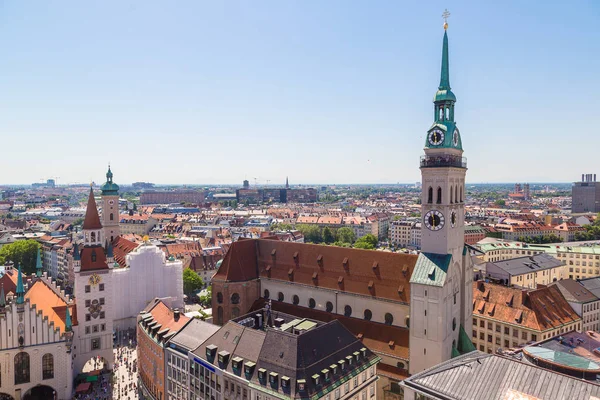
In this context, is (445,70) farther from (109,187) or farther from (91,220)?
(109,187)

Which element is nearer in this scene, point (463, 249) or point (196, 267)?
point (463, 249)

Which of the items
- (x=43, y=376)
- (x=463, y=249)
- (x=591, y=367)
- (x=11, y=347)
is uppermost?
(x=463, y=249)

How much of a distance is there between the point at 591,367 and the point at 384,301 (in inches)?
904

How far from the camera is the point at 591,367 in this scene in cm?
4225

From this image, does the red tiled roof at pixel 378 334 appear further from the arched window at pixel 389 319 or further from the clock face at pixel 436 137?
the clock face at pixel 436 137

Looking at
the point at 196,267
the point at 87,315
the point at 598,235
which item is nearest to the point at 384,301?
the point at 87,315

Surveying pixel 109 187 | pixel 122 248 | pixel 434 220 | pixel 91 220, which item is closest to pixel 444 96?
pixel 434 220

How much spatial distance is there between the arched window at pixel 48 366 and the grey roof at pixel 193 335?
1979 cm

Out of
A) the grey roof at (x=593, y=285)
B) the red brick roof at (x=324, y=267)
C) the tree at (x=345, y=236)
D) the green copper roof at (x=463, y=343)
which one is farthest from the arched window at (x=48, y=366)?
the tree at (x=345, y=236)

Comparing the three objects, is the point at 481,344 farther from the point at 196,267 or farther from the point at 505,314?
the point at 196,267

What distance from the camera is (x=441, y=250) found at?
54688mm

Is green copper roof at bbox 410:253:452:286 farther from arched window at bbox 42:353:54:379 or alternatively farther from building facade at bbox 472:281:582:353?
arched window at bbox 42:353:54:379

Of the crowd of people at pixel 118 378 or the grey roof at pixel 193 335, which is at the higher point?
the grey roof at pixel 193 335

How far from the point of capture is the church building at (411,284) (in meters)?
53.5
